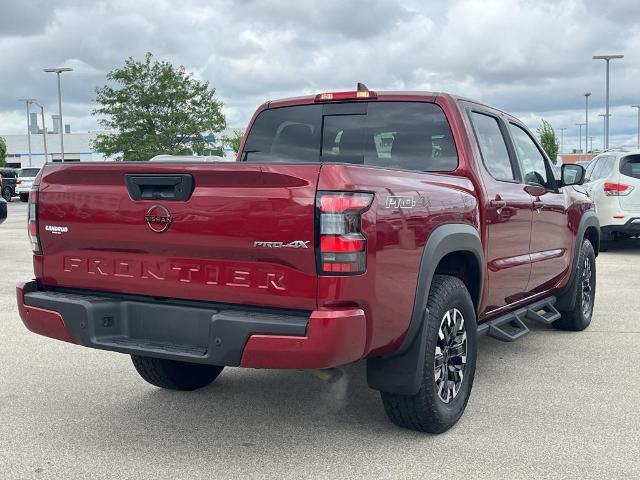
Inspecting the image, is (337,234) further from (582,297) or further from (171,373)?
(582,297)

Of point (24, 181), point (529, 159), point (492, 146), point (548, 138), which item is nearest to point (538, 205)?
point (529, 159)

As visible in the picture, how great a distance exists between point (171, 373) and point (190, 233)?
1501 millimetres

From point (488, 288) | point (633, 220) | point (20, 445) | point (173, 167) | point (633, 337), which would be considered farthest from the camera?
point (633, 220)

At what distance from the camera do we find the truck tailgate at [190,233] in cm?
323

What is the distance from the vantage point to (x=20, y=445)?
3852 millimetres

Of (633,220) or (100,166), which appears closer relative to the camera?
(100,166)

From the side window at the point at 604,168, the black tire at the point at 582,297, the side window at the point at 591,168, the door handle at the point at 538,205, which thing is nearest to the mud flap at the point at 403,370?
the door handle at the point at 538,205

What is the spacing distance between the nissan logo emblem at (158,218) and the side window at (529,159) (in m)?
2.83

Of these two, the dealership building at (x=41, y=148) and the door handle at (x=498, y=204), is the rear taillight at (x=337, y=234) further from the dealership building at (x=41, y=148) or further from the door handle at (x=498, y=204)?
the dealership building at (x=41, y=148)

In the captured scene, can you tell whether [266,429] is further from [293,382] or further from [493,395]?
[493,395]

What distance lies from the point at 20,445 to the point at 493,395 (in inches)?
107

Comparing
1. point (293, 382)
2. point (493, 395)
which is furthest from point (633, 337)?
point (293, 382)

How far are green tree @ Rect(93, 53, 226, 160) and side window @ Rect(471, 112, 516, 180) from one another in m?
34.0

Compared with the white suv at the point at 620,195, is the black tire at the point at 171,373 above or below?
below
